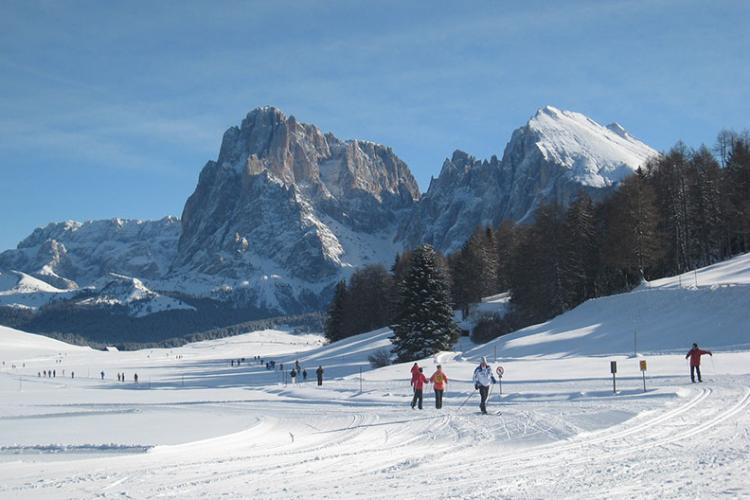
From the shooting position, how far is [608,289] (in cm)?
6016

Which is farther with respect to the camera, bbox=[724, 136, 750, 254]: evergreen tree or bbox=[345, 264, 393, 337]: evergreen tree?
bbox=[345, 264, 393, 337]: evergreen tree

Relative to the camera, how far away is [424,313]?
164ft

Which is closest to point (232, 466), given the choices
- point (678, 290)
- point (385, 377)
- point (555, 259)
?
point (385, 377)

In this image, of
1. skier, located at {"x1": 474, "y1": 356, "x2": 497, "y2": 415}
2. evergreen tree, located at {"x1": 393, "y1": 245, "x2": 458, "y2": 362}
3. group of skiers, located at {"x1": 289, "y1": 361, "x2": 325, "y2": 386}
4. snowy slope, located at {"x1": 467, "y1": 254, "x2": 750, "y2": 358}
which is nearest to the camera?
skier, located at {"x1": 474, "y1": 356, "x2": 497, "y2": 415}

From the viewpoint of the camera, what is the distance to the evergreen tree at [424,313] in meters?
49.5

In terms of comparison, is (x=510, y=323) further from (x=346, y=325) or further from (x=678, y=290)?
(x=346, y=325)

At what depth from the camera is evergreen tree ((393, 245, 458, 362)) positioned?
49.5m

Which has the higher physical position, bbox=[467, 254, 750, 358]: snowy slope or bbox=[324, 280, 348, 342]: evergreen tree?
bbox=[324, 280, 348, 342]: evergreen tree

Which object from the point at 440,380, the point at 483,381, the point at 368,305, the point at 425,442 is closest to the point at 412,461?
the point at 425,442

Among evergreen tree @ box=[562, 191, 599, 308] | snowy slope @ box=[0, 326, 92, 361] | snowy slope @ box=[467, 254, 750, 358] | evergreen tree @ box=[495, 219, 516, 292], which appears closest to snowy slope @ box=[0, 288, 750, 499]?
snowy slope @ box=[467, 254, 750, 358]

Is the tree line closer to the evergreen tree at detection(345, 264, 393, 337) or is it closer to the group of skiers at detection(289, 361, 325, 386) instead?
the group of skiers at detection(289, 361, 325, 386)

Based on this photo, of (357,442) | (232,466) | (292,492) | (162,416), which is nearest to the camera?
(292,492)

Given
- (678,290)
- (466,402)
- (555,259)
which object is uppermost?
(555,259)

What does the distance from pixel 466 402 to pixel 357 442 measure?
28.2 ft
